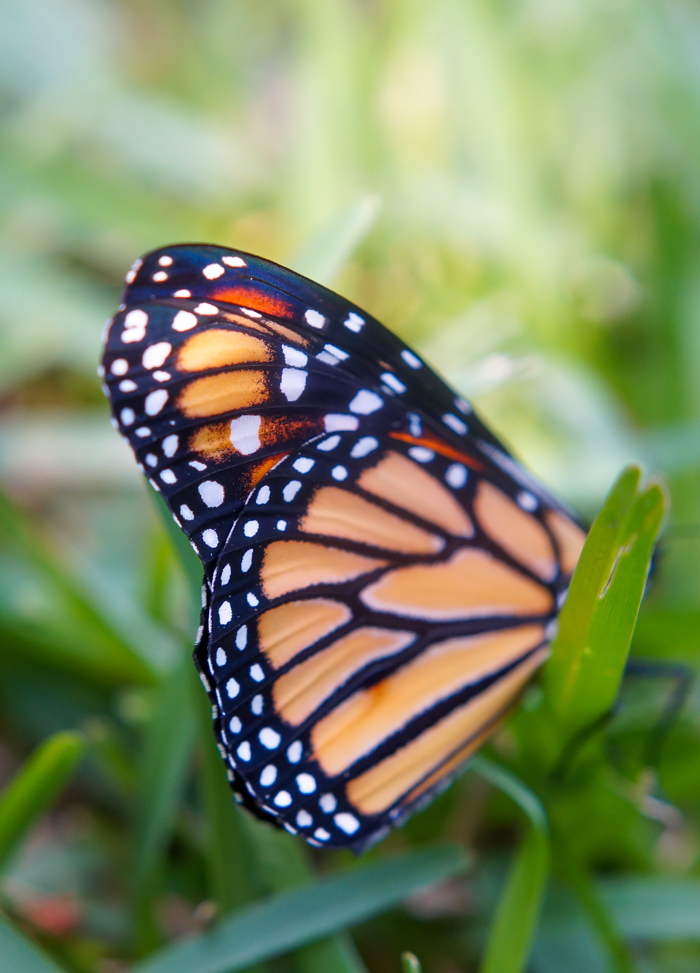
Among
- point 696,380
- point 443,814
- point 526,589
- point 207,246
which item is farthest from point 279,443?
point 696,380

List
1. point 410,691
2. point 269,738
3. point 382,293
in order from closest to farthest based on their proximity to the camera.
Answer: point 269,738
point 410,691
point 382,293

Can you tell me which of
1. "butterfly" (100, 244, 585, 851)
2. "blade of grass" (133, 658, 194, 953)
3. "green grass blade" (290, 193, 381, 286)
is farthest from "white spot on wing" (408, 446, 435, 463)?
"blade of grass" (133, 658, 194, 953)

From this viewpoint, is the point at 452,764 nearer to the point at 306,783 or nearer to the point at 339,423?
the point at 306,783

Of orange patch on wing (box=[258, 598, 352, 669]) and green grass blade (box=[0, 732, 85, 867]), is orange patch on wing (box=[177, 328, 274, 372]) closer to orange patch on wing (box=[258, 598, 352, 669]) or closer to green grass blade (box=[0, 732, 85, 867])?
orange patch on wing (box=[258, 598, 352, 669])

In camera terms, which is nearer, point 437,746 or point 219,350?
point 219,350

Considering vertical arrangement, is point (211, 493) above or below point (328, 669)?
above

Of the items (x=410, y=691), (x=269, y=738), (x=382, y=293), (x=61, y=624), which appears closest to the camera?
(x=269, y=738)

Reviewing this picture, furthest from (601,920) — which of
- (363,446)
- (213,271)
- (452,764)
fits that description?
(213,271)

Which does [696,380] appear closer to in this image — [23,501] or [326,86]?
[326,86]
